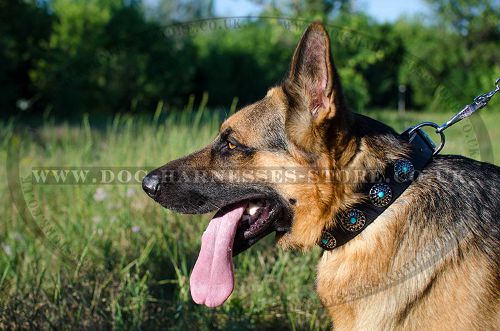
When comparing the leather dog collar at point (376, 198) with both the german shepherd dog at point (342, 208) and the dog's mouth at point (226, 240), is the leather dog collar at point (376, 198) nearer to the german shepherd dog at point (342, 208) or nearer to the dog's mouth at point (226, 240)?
the german shepherd dog at point (342, 208)

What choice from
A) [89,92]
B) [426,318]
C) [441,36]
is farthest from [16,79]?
[441,36]

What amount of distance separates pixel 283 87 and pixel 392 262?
1077 millimetres

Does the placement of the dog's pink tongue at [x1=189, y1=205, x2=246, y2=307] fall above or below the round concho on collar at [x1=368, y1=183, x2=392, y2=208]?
below

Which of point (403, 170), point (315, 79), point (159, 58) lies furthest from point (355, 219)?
point (159, 58)

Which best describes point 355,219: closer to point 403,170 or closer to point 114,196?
point 403,170

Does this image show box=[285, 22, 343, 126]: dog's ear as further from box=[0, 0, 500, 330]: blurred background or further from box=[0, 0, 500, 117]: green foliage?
box=[0, 0, 500, 117]: green foliage

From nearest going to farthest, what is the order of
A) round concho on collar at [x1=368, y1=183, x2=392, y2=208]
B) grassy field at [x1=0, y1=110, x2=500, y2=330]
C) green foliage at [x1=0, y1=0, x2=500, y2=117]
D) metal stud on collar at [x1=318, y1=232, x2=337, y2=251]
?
round concho on collar at [x1=368, y1=183, x2=392, y2=208] → metal stud on collar at [x1=318, y1=232, x2=337, y2=251] → grassy field at [x1=0, y1=110, x2=500, y2=330] → green foliage at [x1=0, y1=0, x2=500, y2=117]

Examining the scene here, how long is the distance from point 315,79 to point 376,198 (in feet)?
2.16

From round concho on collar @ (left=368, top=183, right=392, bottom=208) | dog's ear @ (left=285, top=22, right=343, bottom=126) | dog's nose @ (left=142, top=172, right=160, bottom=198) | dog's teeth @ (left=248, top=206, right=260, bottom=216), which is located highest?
dog's ear @ (left=285, top=22, right=343, bottom=126)

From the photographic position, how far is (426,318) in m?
2.34

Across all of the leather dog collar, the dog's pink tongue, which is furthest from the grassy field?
the leather dog collar

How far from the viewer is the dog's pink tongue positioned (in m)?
2.81

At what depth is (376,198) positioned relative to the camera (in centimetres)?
247

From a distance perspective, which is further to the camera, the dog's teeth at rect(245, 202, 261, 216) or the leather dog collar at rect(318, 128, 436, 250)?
the dog's teeth at rect(245, 202, 261, 216)
